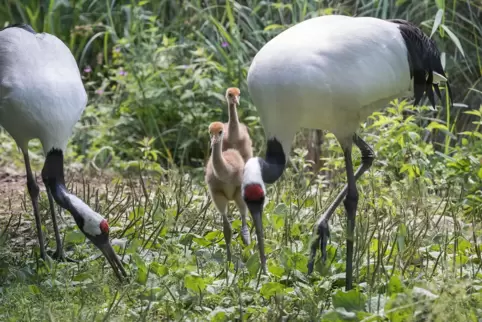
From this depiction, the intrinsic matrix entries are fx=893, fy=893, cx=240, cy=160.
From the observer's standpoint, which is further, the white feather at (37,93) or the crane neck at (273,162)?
the white feather at (37,93)

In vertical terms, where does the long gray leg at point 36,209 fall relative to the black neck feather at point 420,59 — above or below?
below

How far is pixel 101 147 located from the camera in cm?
731

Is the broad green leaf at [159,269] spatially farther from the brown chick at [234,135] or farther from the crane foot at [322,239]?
the brown chick at [234,135]

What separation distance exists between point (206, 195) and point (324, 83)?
6.25ft

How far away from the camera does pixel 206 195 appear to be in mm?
5848

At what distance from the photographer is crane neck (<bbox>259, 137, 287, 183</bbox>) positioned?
13.9ft

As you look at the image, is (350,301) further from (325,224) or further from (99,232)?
(99,232)

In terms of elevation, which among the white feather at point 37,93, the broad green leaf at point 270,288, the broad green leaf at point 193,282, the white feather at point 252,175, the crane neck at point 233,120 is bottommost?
the broad green leaf at point 270,288

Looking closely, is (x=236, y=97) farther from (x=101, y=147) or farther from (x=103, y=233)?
(x=101, y=147)

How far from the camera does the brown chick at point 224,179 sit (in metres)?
4.52

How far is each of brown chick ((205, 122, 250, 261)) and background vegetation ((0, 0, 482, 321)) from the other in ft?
0.50

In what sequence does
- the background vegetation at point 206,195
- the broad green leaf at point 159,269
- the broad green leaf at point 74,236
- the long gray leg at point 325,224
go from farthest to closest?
the broad green leaf at point 74,236, the long gray leg at point 325,224, the broad green leaf at point 159,269, the background vegetation at point 206,195

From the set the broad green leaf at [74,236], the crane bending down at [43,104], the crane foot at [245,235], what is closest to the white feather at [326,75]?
the crane foot at [245,235]

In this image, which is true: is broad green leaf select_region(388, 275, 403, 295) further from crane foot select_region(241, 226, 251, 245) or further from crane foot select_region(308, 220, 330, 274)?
crane foot select_region(241, 226, 251, 245)
